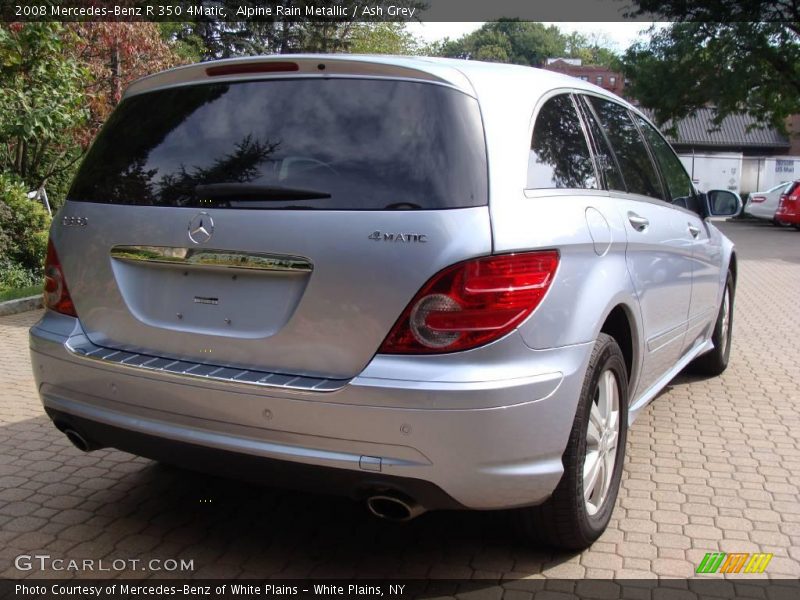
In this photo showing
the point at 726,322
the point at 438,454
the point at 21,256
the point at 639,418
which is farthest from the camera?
the point at 21,256

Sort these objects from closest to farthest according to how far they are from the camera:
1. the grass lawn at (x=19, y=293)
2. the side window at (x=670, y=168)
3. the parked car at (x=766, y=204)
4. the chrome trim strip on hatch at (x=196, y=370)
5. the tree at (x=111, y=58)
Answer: the chrome trim strip on hatch at (x=196, y=370), the side window at (x=670, y=168), the grass lawn at (x=19, y=293), the tree at (x=111, y=58), the parked car at (x=766, y=204)

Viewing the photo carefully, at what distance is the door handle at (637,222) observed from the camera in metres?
3.70

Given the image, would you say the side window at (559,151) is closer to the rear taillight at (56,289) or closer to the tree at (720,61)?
the rear taillight at (56,289)

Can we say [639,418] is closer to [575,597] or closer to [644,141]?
[644,141]

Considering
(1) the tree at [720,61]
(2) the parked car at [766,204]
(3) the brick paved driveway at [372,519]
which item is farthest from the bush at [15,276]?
(1) the tree at [720,61]

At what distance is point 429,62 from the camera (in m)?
3.01

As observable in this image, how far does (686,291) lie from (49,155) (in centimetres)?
1214

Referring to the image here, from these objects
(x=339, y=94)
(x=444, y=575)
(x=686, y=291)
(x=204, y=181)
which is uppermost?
(x=339, y=94)

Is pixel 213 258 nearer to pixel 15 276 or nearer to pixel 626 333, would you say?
pixel 626 333

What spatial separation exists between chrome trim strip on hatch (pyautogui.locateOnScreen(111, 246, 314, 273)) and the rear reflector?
27.1 inches

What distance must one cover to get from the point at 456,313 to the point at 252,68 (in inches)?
47.5

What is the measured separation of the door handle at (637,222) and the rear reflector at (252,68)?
164 centimetres

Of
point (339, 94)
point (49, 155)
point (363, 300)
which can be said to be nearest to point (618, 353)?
point (363, 300)

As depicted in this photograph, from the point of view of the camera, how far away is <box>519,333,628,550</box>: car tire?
298cm
